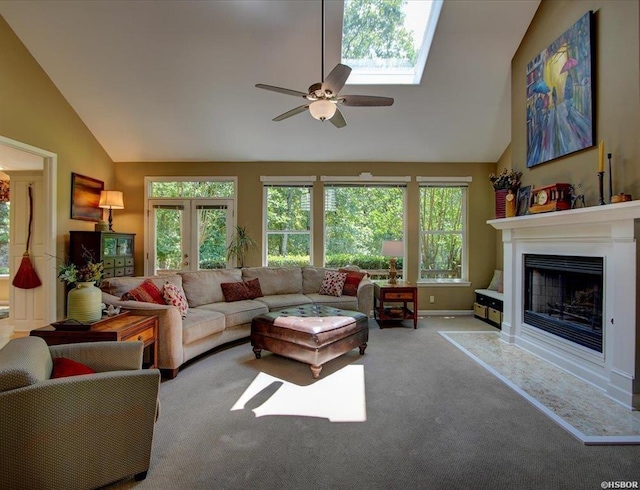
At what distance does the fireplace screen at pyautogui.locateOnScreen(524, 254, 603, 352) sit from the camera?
3.03 metres

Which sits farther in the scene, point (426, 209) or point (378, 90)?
point (426, 209)

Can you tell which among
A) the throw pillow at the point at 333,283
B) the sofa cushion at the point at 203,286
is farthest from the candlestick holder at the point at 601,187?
the sofa cushion at the point at 203,286

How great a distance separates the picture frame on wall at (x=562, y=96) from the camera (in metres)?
2.99

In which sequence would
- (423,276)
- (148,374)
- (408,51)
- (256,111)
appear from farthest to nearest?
(423,276), (256,111), (408,51), (148,374)

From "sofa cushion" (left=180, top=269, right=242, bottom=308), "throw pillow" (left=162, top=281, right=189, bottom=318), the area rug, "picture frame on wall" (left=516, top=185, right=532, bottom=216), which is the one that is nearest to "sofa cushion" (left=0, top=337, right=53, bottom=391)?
"throw pillow" (left=162, top=281, right=189, bottom=318)

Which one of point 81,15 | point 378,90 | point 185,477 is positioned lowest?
point 185,477

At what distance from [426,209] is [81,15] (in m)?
5.49

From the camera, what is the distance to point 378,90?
4.44m

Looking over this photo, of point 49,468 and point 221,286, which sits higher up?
point 221,286

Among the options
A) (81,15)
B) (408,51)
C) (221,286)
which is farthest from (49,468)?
(408,51)

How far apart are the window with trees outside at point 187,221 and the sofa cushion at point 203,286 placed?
1260 mm

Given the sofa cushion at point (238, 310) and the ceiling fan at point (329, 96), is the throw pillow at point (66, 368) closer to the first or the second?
the sofa cushion at point (238, 310)

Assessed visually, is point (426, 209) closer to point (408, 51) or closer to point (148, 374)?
point (408, 51)

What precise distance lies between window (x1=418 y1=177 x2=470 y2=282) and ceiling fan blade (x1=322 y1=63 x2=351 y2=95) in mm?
3602
